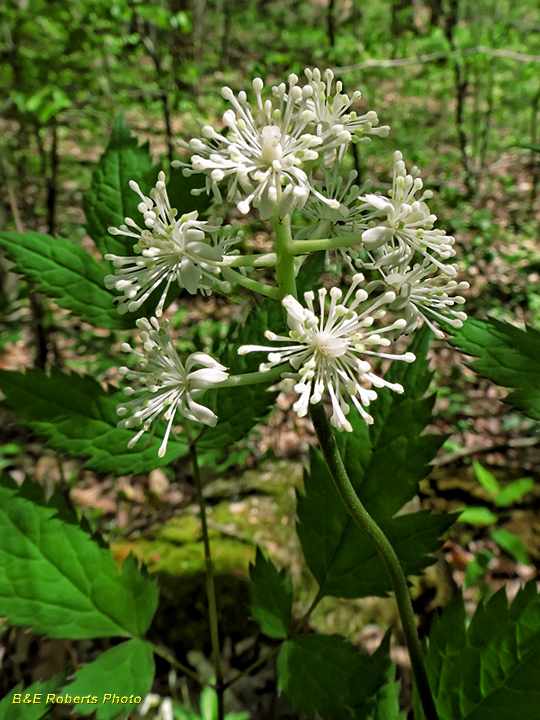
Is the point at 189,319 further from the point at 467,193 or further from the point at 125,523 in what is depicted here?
the point at 467,193

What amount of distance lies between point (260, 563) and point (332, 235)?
0.96 m

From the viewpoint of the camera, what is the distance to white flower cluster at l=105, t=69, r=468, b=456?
85cm

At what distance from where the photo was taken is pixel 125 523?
298 centimetres

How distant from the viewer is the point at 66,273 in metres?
1.31

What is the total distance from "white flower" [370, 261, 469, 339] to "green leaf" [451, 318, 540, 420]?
6 centimetres

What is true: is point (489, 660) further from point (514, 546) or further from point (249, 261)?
point (514, 546)

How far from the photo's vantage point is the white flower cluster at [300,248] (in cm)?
85

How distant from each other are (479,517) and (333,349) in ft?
6.98

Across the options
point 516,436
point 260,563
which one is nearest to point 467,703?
point 260,563

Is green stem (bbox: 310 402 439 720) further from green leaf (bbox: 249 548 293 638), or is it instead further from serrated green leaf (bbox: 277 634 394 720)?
green leaf (bbox: 249 548 293 638)

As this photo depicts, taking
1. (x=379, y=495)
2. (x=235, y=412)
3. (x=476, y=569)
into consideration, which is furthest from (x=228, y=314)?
(x=379, y=495)

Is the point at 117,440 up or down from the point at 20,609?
up

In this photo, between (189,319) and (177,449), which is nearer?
(177,449)

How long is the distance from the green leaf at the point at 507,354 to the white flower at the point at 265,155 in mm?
491
